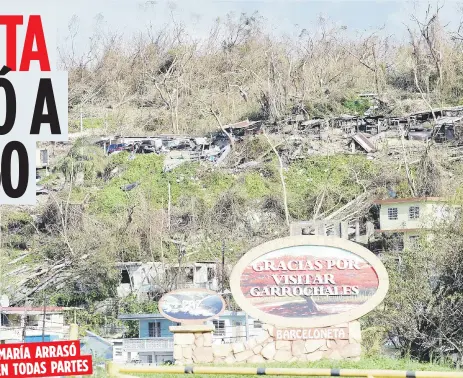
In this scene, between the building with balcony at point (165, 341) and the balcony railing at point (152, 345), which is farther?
the balcony railing at point (152, 345)

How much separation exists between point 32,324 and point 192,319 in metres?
11.9

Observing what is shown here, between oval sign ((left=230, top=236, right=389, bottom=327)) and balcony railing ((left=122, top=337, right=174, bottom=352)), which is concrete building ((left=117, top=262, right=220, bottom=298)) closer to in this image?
balcony railing ((left=122, top=337, right=174, bottom=352))

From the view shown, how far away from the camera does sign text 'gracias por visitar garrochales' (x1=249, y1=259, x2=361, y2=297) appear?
43.4 feet

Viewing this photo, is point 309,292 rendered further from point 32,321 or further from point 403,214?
point 403,214

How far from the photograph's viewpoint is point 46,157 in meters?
34.8

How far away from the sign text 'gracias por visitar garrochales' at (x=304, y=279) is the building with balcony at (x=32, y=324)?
9.80m

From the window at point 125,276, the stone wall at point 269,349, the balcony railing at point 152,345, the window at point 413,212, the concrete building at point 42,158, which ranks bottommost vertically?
the balcony railing at point 152,345

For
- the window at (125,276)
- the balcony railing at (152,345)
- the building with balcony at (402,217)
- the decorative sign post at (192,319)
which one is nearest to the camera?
the decorative sign post at (192,319)

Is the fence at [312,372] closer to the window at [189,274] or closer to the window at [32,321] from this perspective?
the window at [32,321]

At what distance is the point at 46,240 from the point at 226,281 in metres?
7.10

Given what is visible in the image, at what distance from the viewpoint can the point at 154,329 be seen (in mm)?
22359

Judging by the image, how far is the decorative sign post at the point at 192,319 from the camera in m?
12.8

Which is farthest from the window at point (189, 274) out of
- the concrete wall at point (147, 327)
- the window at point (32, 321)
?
the window at point (32, 321)

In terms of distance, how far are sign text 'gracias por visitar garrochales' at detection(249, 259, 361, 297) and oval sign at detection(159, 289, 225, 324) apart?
570mm
